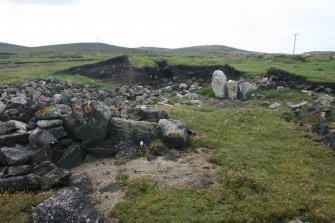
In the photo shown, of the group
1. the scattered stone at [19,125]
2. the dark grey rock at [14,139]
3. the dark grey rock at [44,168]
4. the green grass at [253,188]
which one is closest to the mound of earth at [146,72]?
the green grass at [253,188]

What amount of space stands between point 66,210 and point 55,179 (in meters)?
3.43

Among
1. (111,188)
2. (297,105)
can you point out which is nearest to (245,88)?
(297,105)

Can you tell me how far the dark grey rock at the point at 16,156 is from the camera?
1961cm

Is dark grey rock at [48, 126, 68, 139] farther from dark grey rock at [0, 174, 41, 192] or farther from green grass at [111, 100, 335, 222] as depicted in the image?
green grass at [111, 100, 335, 222]

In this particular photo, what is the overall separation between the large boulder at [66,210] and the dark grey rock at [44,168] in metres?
3.22

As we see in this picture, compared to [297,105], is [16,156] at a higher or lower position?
lower

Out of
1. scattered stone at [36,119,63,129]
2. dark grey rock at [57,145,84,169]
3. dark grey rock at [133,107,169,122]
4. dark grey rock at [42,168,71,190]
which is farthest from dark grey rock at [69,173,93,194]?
dark grey rock at [133,107,169,122]

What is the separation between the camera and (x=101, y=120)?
22.8 meters

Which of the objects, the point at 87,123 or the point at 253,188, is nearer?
the point at 253,188

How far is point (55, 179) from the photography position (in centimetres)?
1842

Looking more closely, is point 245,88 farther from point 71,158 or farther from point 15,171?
point 15,171

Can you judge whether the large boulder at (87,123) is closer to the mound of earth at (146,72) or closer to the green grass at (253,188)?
the green grass at (253,188)

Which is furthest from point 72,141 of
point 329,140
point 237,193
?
point 329,140

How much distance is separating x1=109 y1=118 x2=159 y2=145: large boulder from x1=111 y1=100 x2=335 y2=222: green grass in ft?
9.37
